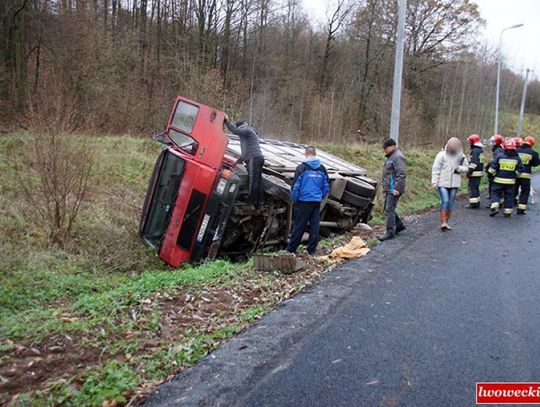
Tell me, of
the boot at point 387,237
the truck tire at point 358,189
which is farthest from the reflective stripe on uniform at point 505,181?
the boot at point 387,237

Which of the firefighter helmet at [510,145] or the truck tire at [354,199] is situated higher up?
the firefighter helmet at [510,145]

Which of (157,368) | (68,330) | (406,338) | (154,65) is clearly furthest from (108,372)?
(154,65)

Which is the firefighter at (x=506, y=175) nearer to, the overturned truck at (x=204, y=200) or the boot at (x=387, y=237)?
the boot at (x=387, y=237)

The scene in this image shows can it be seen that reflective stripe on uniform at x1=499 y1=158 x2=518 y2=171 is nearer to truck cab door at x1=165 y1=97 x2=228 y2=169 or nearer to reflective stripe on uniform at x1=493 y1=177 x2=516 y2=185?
reflective stripe on uniform at x1=493 y1=177 x2=516 y2=185

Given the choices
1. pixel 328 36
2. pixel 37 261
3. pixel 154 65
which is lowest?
pixel 37 261

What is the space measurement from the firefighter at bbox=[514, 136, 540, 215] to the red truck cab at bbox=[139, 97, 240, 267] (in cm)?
761

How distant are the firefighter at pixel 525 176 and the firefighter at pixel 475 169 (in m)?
0.87

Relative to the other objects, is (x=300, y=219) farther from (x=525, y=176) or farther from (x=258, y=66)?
(x=258, y=66)

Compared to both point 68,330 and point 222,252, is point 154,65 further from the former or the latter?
point 68,330

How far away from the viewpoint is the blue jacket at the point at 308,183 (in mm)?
7082

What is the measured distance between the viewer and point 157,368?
3.52 m

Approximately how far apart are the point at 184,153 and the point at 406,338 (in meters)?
4.81

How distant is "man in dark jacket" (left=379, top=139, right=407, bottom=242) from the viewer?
807 cm

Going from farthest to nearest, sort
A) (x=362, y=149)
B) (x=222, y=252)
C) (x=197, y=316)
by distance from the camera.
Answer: (x=362, y=149) < (x=222, y=252) < (x=197, y=316)
